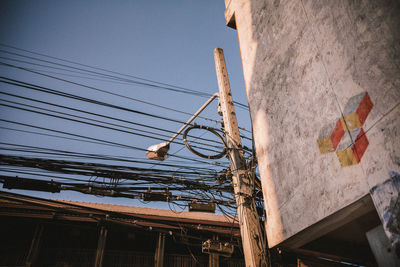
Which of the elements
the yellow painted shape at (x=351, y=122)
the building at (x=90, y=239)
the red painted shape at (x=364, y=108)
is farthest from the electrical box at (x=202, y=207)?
the red painted shape at (x=364, y=108)

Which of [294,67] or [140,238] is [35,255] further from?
[294,67]

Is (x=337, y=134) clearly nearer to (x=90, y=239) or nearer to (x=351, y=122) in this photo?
(x=351, y=122)

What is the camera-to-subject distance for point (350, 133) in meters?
3.39

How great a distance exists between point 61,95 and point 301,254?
23.2 feet

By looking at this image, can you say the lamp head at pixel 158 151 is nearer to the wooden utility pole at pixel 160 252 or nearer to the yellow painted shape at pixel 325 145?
the wooden utility pole at pixel 160 252

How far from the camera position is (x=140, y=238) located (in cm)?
1038

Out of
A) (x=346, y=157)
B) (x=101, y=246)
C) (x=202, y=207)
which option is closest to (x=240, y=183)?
(x=202, y=207)

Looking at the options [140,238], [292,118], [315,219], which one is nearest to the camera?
[315,219]

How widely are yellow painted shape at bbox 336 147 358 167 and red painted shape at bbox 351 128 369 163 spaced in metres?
0.05

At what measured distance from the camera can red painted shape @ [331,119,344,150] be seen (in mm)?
3540

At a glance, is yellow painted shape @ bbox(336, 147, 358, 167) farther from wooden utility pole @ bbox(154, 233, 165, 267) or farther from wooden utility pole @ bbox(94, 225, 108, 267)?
wooden utility pole @ bbox(94, 225, 108, 267)

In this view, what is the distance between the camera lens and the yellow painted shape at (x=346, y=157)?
130 inches

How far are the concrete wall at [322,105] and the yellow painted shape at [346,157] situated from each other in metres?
0.01

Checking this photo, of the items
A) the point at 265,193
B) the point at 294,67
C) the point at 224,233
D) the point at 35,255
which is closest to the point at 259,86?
the point at 294,67
